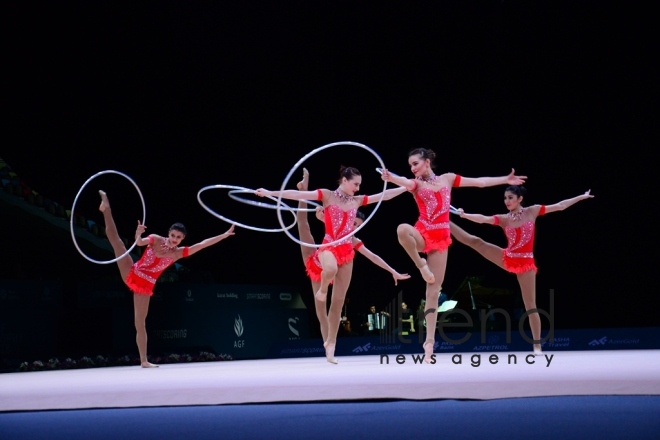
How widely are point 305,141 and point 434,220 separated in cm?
583

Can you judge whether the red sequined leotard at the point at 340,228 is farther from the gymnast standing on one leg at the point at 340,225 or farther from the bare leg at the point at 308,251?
the bare leg at the point at 308,251

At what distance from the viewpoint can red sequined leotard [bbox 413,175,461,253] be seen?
6.41m

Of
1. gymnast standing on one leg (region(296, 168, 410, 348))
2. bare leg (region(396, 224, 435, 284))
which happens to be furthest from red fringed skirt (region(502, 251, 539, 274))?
bare leg (region(396, 224, 435, 284))

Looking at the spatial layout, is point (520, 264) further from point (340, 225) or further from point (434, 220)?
point (340, 225)

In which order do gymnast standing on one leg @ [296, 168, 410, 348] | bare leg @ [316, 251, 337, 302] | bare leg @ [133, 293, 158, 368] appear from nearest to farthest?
bare leg @ [316, 251, 337, 302] → gymnast standing on one leg @ [296, 168, 410, 348] → bare leg @ [133, 293, 158, 368]

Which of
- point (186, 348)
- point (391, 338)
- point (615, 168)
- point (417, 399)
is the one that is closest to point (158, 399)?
point (417, 399)

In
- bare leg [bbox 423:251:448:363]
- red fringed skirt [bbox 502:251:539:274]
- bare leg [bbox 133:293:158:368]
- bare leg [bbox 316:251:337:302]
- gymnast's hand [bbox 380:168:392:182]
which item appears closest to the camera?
gymnast's hand [bbox 380:168:392:182]

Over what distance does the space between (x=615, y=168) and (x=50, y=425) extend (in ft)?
31.5

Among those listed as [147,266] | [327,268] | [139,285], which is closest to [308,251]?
[327,268]

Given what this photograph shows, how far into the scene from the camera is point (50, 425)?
A: 3.59 meters

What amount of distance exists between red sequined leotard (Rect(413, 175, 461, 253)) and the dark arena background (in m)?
3.69

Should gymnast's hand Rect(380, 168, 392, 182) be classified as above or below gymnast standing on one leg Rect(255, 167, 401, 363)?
above

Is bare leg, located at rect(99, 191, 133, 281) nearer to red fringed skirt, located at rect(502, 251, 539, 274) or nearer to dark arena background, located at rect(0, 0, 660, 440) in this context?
dark arena background, located at rect(0, 0, 660, 440)

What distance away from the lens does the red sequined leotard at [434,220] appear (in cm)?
641
